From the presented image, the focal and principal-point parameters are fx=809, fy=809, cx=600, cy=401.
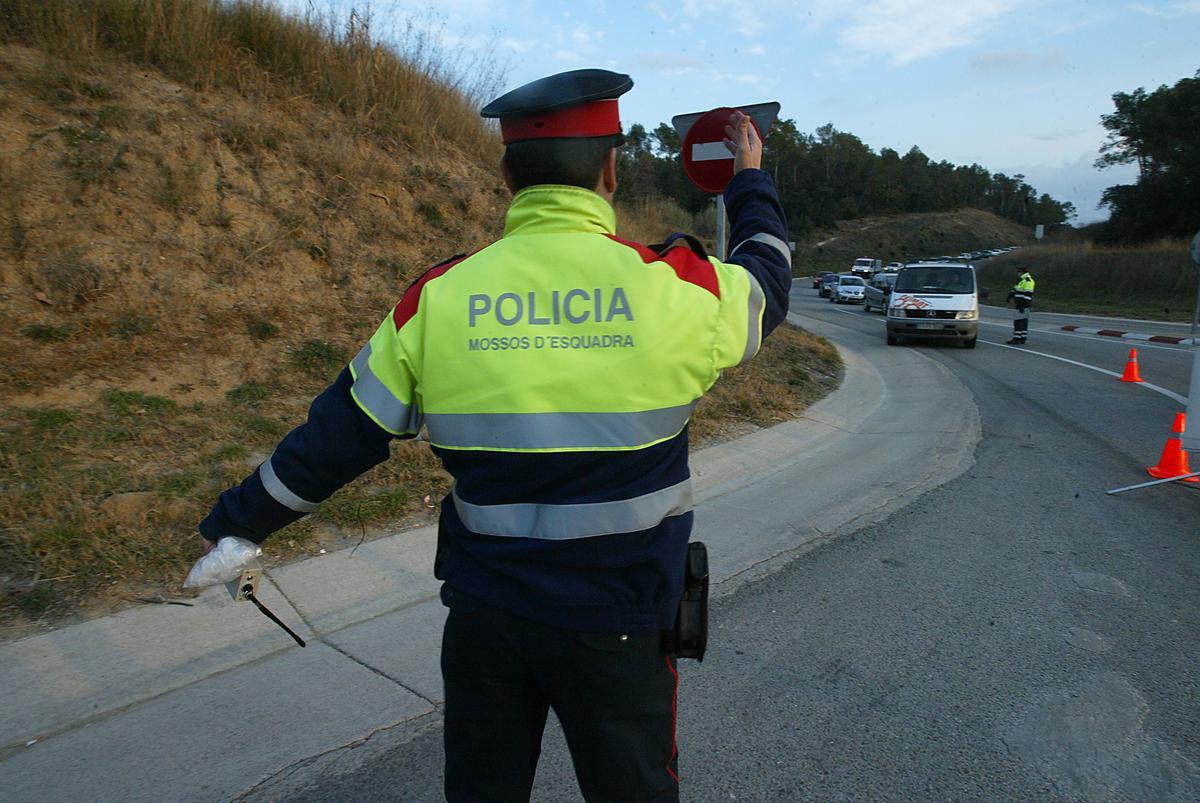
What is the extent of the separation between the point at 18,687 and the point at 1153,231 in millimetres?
58217

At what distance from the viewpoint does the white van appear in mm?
17719

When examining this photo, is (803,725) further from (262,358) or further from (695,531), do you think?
(262,358)

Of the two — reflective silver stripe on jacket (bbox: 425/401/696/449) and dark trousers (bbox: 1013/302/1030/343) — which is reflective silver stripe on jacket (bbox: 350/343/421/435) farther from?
dark trousers (bbox: 1013/302/1030/343)

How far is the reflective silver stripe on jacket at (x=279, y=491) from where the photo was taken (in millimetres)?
1792

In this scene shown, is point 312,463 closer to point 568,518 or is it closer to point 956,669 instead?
point 568,518

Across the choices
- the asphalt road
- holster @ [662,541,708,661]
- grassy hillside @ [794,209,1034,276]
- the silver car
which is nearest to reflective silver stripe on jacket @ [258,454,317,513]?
holster @ [662,541,708,661]

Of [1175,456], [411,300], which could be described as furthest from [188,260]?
[1175,456]

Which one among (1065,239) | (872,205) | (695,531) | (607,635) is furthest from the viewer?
(872,205)

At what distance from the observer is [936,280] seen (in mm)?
18938

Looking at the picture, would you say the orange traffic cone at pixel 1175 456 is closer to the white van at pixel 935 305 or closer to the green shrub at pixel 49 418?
the green shrub at pixel 49 418

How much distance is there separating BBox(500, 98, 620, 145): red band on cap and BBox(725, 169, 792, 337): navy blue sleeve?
1.52 feet

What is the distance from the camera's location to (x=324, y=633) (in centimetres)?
395

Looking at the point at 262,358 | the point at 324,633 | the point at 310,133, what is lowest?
the point at 324,633

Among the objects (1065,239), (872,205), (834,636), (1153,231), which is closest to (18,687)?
(834,636)
